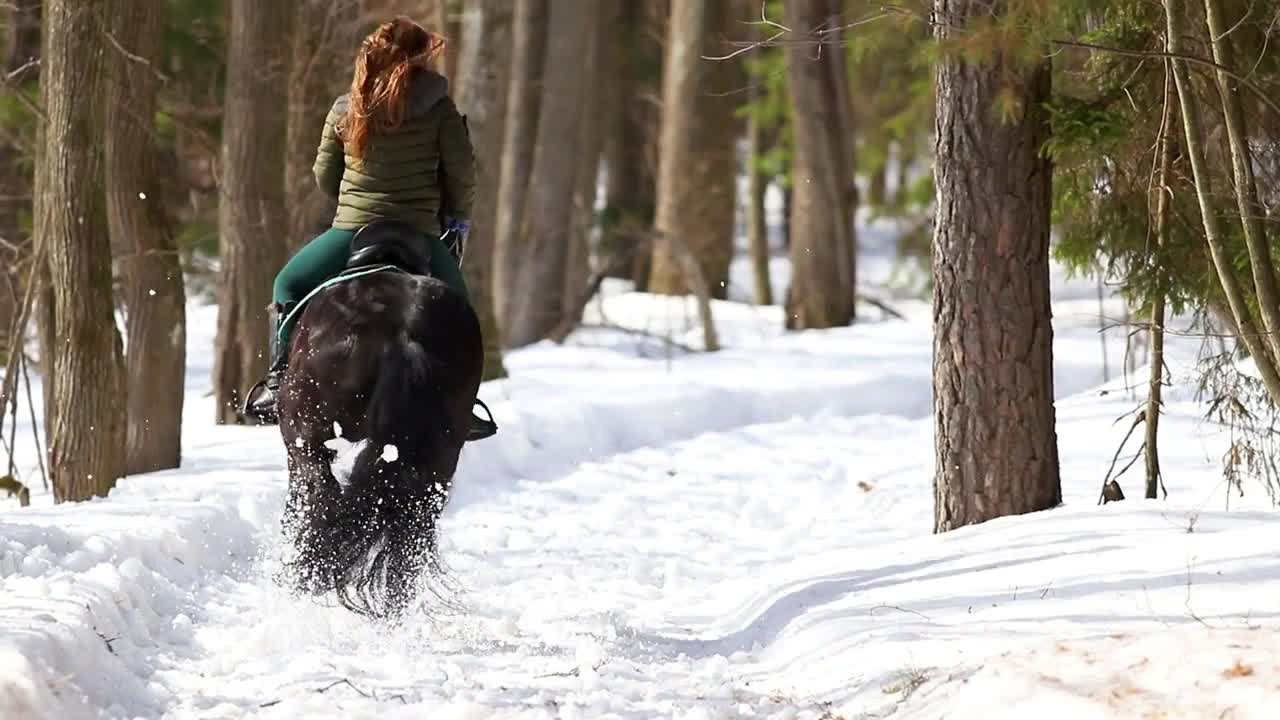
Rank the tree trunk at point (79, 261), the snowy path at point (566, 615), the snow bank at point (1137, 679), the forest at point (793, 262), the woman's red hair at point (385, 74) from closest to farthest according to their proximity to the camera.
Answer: the snow bank at point (1137, 679)
the snowy path at point (566, 615)
the woman's red hair at point (385, 74)
the forest at point (793, 262)
the tree trunk at point (79, 261)

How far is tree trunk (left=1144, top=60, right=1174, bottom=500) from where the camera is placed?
26.3 ft

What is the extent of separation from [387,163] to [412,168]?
0.11 metres

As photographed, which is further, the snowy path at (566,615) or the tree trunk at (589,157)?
the tree trunk at (589,157)

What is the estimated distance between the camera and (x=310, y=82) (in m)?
14.3

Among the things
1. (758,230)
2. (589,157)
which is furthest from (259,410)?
(758,230)

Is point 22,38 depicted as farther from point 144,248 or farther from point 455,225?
point 455,225

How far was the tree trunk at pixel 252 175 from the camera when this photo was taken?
12.1 meters

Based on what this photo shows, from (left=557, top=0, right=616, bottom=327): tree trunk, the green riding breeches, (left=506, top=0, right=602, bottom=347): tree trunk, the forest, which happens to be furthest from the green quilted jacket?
(left=557, top=0, right=616, bottom=327): tree trunk

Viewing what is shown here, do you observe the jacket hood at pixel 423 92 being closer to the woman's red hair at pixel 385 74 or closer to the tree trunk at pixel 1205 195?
the woman's red hair at pixel 385 74

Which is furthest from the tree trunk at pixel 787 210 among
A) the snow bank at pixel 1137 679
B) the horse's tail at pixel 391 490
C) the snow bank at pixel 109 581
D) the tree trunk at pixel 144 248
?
the snow bank at pixel 1137 679

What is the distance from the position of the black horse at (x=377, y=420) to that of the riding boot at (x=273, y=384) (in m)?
0.46

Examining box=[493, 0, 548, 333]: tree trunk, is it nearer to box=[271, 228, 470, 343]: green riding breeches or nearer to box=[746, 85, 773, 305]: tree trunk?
box=[746, 85, 773, 305]: tree trunk

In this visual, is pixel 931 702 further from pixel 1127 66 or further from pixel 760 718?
pixel 1127 66

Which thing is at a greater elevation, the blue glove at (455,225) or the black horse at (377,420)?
the blue glove at (455,225)
